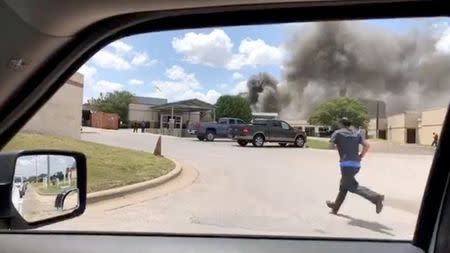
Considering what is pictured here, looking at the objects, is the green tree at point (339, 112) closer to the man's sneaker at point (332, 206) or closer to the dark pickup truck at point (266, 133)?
the dark pickup truck at point (266, 133)

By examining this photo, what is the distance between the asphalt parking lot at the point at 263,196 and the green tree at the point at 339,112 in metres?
0.15

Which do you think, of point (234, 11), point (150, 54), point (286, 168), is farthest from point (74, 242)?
point (286, 168)

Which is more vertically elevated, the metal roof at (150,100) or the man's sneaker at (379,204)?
the metal roof at (150,100)

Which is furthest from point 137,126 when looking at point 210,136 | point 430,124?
point 430,124

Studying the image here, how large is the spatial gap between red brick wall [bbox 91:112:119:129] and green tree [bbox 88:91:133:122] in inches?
2.3

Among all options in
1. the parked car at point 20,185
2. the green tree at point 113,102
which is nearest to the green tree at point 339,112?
the green tree at point 113,102

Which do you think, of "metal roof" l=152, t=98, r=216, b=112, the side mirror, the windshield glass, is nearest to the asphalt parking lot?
the windshield glass

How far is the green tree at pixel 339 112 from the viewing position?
2.36 m

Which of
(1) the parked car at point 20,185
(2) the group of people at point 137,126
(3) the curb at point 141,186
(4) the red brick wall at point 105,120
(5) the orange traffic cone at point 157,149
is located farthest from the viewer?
(5) the orange traffic cone at point 157,149

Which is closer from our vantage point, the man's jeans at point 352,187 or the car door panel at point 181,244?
the car door panel at point 181,244

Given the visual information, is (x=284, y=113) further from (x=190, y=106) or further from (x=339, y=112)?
(x=190, y=106)

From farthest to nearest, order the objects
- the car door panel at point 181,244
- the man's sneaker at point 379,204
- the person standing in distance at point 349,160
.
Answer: the man's sneaker at point 379,204 < the person standing in distance at point 349,160 < the car door panel at point 181,244

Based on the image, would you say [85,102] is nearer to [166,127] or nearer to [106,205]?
[166,127]

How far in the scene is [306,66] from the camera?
2.31 m
